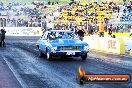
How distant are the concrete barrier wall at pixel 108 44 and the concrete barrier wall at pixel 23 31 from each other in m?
31.4

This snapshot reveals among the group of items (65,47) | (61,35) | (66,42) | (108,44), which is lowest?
(108,44)

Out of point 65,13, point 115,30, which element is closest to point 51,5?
point 65,13

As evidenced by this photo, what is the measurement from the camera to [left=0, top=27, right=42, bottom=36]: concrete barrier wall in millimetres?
61150

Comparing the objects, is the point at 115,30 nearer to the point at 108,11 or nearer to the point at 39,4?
the point at 108,11

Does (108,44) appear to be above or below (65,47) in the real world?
below

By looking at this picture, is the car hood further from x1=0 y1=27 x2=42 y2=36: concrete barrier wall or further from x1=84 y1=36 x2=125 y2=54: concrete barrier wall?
x1=0 y1=27 x2=42 y2=36: concrete barrier wall

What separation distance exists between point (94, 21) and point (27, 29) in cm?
1221

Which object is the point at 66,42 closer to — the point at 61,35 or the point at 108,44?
the point at 61,35

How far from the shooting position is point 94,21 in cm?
5703

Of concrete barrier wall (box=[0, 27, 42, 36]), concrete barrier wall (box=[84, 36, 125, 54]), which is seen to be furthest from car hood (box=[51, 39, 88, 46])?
concrete barrier wall (box=[0, 27, 42, 36])

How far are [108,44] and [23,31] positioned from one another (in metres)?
36.9

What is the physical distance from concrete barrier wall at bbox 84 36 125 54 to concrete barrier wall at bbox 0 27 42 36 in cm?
3135

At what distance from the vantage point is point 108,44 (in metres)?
26.0

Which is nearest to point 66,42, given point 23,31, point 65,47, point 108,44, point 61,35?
point 65,47
